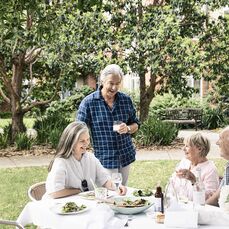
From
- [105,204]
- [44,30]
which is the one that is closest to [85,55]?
[44,30]

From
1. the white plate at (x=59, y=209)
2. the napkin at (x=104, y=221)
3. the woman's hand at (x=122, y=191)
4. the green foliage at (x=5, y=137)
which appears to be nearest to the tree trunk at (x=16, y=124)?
the green foliage at (x=5, y=137)

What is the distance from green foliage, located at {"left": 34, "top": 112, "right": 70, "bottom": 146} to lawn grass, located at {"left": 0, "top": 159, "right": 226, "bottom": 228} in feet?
8.22

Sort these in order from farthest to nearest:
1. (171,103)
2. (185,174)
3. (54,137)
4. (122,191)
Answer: (171,103), (54,137), (122,191), (185,174)

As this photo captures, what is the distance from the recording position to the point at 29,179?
29.5 ft

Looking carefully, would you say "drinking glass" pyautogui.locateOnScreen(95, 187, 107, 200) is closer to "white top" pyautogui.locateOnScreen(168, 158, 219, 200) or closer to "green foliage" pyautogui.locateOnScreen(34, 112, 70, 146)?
"white top" pyautogui.locateOnScreen(168, 158, 219, 200)

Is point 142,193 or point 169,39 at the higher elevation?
point 169,39

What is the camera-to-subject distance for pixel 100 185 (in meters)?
4.72

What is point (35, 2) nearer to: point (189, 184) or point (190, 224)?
point (189, 184)

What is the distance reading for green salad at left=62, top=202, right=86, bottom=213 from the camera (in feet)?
12.3

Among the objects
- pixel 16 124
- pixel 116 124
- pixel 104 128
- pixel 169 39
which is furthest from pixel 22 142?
pixel 116 124

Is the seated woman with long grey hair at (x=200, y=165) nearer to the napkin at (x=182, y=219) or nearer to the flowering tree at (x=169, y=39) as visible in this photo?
the napkin at (x=182, y=219)

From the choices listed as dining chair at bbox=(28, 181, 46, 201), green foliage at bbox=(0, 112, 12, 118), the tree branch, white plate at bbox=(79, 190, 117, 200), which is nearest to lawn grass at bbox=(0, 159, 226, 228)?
dining chair at bbox=(28, 181, 46, 201)

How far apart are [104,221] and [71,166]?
1.02 metres

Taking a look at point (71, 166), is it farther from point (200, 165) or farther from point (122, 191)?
point (200, 165)
